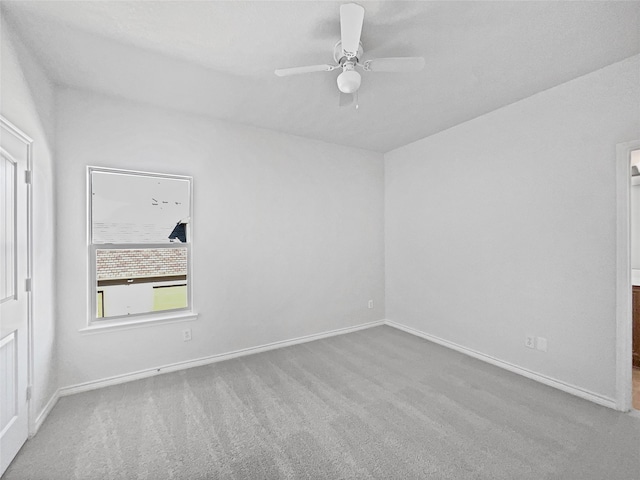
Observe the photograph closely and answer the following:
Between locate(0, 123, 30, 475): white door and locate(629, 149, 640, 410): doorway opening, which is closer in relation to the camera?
locate(0, 123, 30, 475): white door

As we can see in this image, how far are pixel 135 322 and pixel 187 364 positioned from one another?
2.29 feet

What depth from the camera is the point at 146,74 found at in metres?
2.41

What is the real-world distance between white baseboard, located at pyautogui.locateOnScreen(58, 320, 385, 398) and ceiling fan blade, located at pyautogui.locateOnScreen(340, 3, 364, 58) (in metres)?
3.14

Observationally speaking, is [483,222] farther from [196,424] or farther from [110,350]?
[110,350]

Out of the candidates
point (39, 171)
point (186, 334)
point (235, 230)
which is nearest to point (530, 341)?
point (235, 230)

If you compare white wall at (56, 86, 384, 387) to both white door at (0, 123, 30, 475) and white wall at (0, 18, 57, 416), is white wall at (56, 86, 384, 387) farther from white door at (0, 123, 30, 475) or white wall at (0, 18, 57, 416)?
white door at (0, 123, 30, 475)

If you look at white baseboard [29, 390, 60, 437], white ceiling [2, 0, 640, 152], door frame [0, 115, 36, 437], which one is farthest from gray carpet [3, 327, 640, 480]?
white ceiling [2, 0, 640, 152]

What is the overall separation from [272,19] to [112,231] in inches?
90.7

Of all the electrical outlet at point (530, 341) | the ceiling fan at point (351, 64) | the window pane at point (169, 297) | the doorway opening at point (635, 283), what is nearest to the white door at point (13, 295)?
the window pane at point (169, 297)

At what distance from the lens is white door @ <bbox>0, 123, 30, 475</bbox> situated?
172 cm

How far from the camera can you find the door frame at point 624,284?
2273 mm

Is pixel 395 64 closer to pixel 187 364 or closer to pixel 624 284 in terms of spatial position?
pixel 624 284

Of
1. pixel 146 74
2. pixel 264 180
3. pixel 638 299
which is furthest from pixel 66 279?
pixel 638 299

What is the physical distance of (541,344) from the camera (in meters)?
2.78
